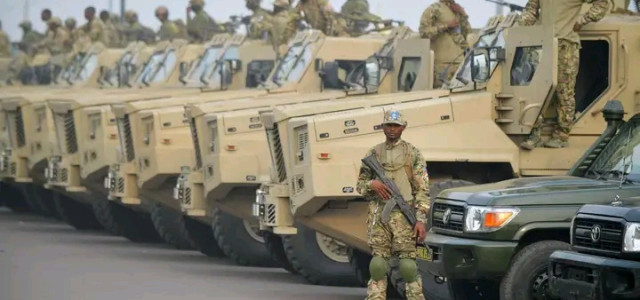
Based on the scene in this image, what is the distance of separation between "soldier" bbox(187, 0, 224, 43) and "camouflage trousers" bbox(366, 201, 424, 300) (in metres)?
17.9

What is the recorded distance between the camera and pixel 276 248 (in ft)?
57.0

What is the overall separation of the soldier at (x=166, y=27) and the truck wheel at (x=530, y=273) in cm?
2123

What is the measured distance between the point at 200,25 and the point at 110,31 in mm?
5326

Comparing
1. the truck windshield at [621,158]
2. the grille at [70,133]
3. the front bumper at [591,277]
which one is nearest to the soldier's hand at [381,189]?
the truck windshield at [621,158]

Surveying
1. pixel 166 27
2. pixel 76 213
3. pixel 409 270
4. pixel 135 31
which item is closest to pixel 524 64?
pixel 409 270

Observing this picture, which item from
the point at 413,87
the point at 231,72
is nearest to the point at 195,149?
the point at 413,87

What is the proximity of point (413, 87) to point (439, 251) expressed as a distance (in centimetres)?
598

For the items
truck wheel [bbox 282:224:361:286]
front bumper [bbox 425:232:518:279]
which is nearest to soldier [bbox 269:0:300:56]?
truck wheel [bbox 282:224:361:286]

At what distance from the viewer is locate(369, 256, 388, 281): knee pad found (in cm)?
1252

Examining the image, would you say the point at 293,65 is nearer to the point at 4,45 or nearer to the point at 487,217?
the point at 487,217

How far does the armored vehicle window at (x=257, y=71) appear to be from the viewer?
23.5m

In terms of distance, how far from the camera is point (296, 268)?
16625mm

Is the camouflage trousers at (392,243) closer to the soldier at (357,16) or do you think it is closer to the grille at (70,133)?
the grille at (70,133)

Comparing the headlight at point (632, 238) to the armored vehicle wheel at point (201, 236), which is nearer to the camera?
the headlight at point (632, 238)
